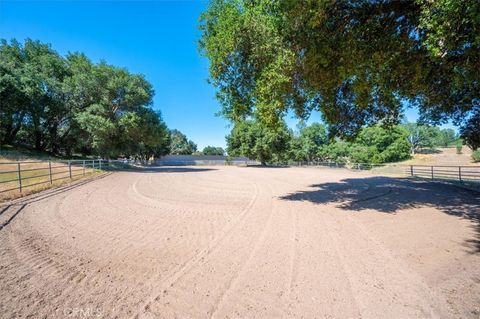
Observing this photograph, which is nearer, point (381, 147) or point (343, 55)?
point (343, 55)

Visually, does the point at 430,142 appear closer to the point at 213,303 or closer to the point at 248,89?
the point at 248,89

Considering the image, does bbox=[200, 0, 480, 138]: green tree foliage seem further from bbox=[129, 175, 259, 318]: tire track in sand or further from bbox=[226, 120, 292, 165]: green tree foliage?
bbox=[226, 120, 292, 165]: green tree foliage

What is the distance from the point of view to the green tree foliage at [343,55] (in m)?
6.31

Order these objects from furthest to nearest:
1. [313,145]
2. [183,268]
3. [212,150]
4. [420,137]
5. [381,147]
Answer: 1. [212,150]
2. [420,137]
3. [313,145]
4. [381,147]
5. [183,268]

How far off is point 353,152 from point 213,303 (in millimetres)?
50081

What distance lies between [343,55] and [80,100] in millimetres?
30776

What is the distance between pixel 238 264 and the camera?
13.4 feet

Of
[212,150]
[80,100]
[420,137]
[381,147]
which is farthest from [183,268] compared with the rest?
[212,150]

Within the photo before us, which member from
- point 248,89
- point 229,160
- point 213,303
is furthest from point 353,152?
point 213,303

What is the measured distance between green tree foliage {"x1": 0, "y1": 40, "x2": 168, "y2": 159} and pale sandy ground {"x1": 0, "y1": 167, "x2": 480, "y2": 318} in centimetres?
2036

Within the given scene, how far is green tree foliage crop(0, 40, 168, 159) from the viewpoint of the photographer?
25.7 meters

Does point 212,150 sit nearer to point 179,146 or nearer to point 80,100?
point 179,146

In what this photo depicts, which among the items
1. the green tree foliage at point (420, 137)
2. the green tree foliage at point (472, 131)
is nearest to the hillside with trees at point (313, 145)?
the green tree foliage at point (472, 131)

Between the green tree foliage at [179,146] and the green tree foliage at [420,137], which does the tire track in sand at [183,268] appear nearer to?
the green tree foliage at [420,137]
